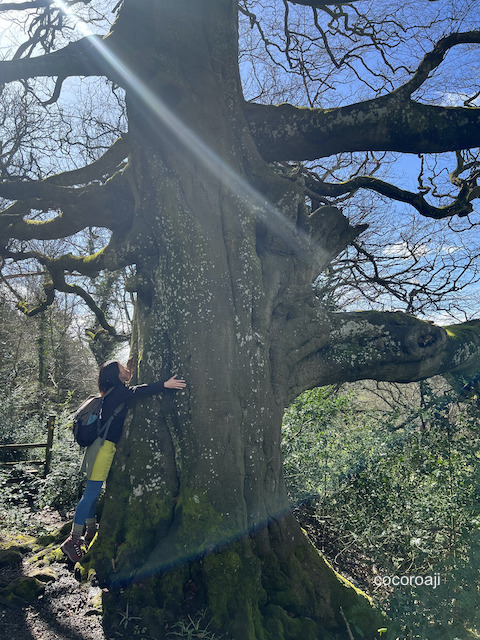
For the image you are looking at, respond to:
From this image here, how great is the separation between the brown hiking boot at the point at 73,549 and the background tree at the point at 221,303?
436 millimetres

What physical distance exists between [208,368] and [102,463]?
1.38 metres

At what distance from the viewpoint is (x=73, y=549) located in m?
4.11

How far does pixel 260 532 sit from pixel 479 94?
286 inches

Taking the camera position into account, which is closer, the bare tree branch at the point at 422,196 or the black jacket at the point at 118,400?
the black jacket at the point at 118,400

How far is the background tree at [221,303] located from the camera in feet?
12.4

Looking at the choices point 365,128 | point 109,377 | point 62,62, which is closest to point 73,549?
point 109,377

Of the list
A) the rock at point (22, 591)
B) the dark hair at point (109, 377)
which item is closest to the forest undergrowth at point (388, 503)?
the rock at point (22, 591)

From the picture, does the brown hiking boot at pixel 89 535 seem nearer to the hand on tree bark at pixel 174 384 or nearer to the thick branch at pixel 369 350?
the hand on tree bark at pixel 174 384

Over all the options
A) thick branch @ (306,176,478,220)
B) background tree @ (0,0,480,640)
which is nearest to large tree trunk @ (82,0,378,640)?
background tree @ (0,0,480,640)

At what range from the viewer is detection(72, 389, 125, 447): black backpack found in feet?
14.0

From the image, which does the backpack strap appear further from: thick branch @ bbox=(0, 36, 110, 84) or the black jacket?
thick branch @ bbox=(0, 36, 110, 84)

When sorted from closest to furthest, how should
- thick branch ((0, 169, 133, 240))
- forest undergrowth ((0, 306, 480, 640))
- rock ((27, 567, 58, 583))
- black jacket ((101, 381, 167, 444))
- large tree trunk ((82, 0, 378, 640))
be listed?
forest undergrowth ((0, 306, 480, 640))
large tree trunk ((82, 0, 378, 640))
rock ((27, 567, 58, 583))
black jacket ((101, 381, 167, 444))
thick branch ((0, 169, 133, 240))

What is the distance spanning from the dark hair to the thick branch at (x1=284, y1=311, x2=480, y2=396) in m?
1.85

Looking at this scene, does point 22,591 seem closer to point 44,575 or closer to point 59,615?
point 44,575
